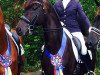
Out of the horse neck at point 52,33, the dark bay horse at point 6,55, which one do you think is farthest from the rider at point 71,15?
the dark bay horse at point 6,55

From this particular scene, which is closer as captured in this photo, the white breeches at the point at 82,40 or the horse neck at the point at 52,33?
the horse neck at the point at 52,33

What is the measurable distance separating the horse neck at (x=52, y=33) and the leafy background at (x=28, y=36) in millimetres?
4266

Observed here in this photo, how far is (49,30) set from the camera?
9.27 m

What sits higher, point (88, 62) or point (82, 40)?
point (82, 40)

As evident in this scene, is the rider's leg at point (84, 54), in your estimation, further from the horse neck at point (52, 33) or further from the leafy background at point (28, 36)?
the leafy background at point (28, 36)

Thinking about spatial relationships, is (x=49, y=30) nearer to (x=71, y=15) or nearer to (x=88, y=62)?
(x=71, y=15)

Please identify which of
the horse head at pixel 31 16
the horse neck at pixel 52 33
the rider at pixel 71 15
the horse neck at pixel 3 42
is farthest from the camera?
the rider at pixel 71 15

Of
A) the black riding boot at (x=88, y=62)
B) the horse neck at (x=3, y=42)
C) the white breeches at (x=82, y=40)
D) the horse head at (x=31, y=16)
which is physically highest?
the horse head at (x=31, y=16)

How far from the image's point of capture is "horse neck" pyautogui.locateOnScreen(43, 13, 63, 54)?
9289mm

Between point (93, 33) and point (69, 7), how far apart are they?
2.87ft

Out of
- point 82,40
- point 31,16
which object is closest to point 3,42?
point 31,16

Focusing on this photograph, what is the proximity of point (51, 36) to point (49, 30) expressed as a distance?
160 mm

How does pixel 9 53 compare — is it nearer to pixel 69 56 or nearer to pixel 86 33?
pixel 69 56

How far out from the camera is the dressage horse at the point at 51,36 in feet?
29.7
